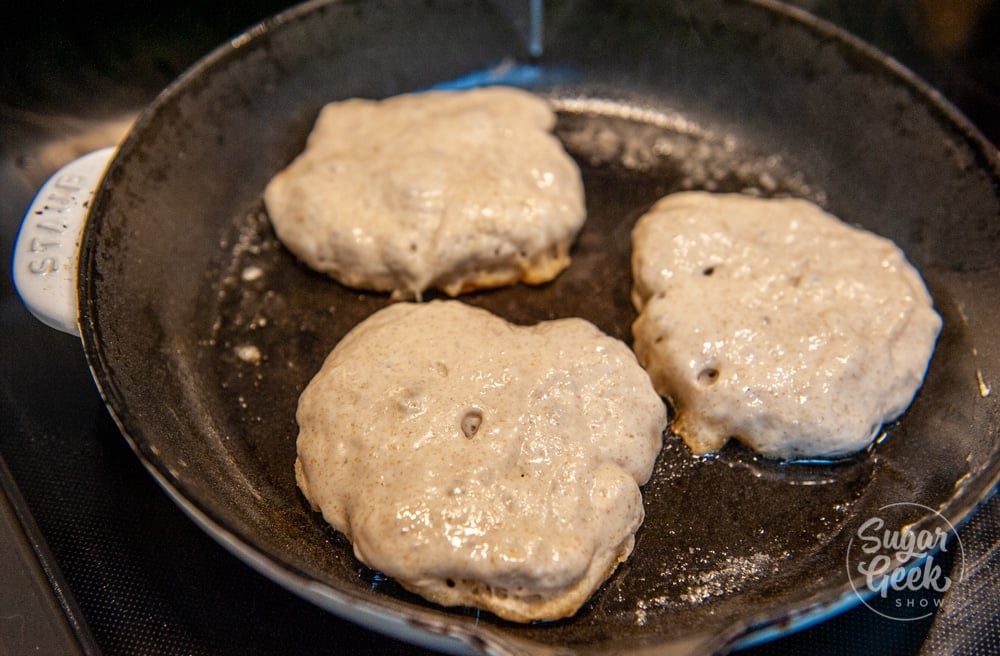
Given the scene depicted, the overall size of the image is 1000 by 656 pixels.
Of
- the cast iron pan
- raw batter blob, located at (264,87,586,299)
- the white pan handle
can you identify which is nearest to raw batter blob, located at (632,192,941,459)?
the cast iron pan

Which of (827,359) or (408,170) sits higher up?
(408,170)

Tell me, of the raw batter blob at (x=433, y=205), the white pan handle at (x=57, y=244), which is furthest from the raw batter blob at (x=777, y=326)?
the white pan handle at (x=57, y=244)

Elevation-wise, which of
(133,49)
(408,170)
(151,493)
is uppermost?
(133,49)

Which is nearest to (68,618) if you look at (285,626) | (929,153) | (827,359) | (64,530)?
(64,530)

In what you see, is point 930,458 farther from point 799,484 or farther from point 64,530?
point 64,530

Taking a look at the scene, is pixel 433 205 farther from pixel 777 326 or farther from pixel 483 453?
pixel 777 326

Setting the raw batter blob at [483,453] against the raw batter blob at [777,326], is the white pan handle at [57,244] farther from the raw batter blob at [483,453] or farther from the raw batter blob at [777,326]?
the raw batter blob at [777,326]
